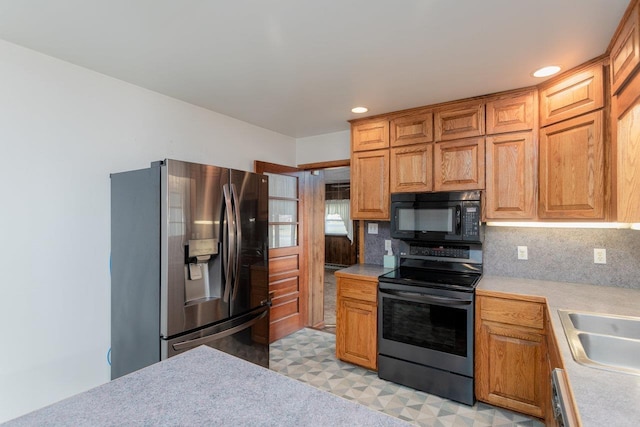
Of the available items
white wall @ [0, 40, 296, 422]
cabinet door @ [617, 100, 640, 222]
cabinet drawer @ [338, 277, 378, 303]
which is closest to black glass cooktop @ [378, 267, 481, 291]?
cabinet drawer @ [338, 277, 378, 303]

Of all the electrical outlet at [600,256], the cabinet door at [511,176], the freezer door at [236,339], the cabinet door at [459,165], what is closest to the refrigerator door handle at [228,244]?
the freezer door at [236,339]

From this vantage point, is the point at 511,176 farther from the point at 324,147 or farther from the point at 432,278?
the point at 324,147

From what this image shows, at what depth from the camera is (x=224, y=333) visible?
2.24 meters

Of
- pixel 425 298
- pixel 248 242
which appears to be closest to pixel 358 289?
pixel 425 298

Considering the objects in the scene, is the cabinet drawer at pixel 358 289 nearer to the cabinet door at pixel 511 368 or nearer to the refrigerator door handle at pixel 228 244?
the cabinet door at pixel 511 368

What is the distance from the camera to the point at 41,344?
6.40 feet

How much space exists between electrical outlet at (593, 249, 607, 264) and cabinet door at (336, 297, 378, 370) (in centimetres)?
166

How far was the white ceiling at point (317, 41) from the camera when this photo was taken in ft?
5.04

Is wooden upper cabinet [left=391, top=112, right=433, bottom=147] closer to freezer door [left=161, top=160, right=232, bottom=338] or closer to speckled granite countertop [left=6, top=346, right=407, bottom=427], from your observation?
freezer door [left=161, top=160, right=232, bottom=338]

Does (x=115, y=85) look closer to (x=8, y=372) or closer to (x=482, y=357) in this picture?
(x=8, y=372)

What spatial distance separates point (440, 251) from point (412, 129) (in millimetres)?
1131

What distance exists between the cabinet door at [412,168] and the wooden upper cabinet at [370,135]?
0.16 m

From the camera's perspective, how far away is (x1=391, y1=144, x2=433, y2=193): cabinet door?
9.30 ft

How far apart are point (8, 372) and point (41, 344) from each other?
18cm
